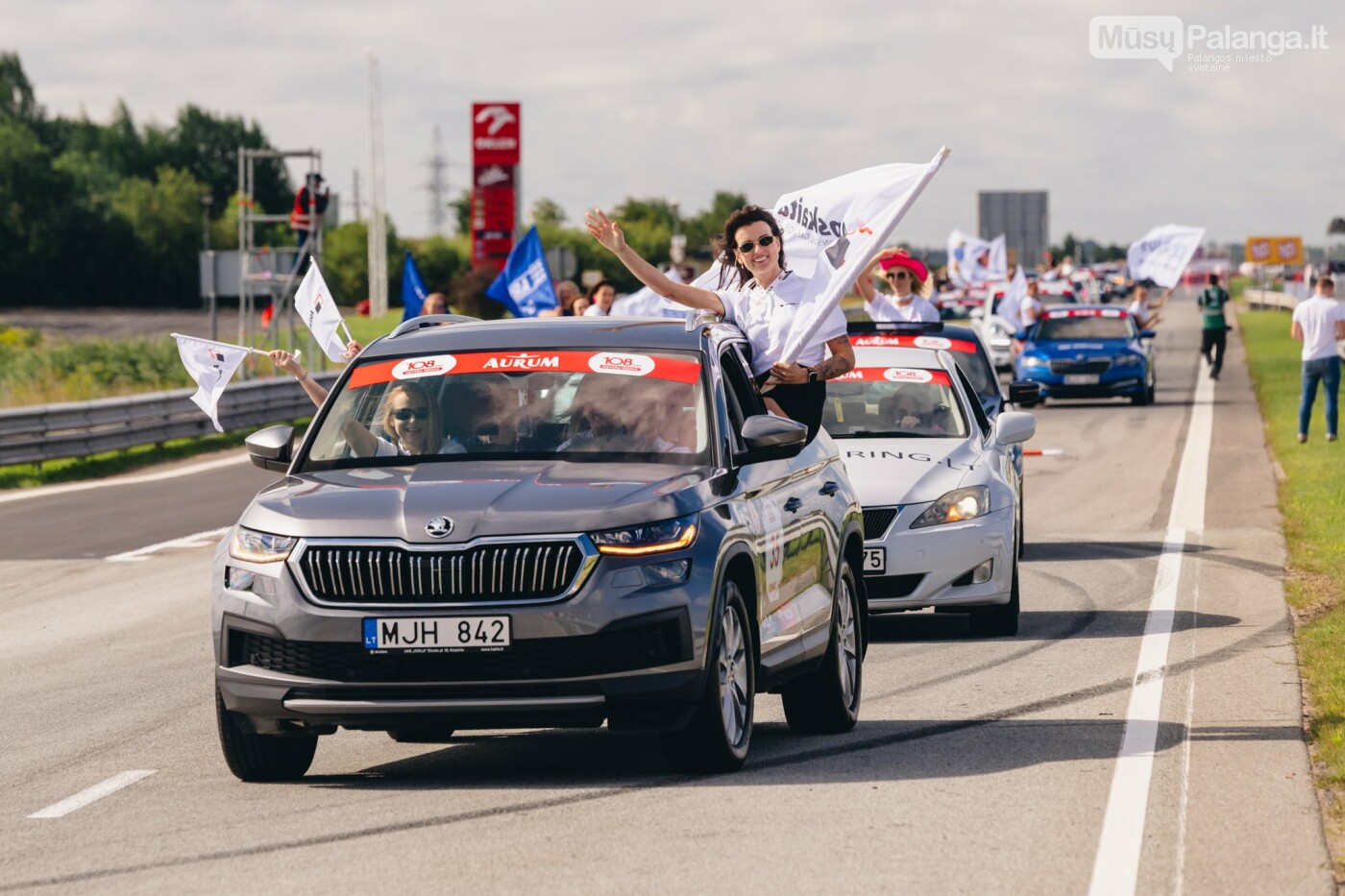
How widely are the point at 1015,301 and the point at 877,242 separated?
32.4 m

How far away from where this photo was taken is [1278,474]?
2308 cm

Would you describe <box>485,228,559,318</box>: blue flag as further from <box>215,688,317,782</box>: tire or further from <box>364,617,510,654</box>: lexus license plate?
<box>364,617,510,654</box>: lexus license plate

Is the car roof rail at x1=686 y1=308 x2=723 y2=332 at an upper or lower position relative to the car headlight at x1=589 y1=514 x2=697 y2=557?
upper

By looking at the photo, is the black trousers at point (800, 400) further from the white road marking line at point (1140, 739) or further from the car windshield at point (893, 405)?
the car windshield at point (893, 405)

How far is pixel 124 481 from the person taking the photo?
25078 millimetres

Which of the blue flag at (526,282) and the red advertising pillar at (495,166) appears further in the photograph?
the red advertising pillar at (495,166)

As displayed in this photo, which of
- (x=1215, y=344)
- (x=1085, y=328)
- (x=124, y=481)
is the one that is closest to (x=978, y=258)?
(x=1215, y=344)

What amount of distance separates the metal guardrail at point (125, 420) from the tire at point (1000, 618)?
15365 mm

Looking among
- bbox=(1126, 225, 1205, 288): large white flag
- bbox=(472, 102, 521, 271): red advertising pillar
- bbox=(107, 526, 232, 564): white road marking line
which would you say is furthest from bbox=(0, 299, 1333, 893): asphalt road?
bbox=(472, 102, 521, 271): red advertising pillar

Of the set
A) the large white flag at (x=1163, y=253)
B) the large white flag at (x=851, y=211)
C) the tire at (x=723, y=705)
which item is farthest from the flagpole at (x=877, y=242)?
the large white flag at (x=1163, y=253)

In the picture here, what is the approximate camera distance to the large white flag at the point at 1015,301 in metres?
42.5

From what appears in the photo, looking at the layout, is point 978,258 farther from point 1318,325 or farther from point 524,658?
point 524,658

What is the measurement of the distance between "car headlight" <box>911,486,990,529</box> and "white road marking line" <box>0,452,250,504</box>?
1319 cm

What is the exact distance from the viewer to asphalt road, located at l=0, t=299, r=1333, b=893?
6.29 meters
